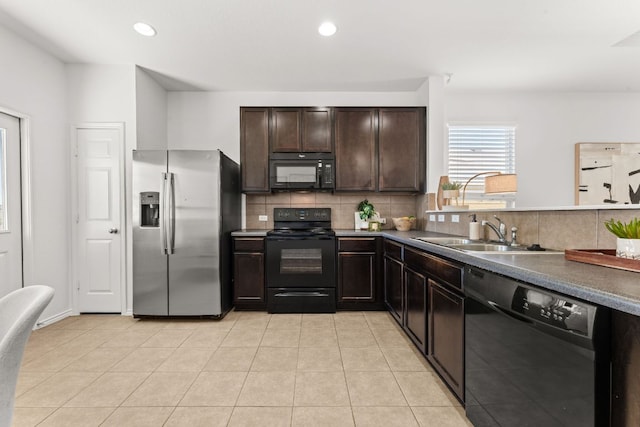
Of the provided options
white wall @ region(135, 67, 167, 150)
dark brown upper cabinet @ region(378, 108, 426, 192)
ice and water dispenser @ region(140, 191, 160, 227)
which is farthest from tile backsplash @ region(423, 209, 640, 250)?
white wall @ region(135, 67, 167, 150)

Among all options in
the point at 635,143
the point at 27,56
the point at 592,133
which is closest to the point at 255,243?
the point at 27,56

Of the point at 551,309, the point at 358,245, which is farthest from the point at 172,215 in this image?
the point at 551,309

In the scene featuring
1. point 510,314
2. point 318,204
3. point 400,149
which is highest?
point 400,149

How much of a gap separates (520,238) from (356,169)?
2.06 metres

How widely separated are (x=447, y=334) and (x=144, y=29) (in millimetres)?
3406

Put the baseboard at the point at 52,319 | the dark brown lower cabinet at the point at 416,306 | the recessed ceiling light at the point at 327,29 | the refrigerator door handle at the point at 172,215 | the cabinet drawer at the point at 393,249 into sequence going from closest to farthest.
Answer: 1. the dark brown lower cabinet at the point at 416,306
2. the recessed ceiling light at the point at 327,29
3. the cabinet drawer at the point at 393,249
4. the baseboard at the point at 52,319
5. the refrigerator door handle at the point at 172,215

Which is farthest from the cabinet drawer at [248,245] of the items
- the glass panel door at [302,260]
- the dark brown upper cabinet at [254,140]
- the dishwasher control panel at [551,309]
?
the dishwasher control panel at [551,309]

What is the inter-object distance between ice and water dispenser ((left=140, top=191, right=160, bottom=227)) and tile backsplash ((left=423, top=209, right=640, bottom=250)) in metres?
3.16

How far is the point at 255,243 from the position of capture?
3.52 m

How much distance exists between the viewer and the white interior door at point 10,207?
8.99 ft

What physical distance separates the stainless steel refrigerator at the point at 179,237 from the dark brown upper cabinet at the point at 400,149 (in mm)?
1950

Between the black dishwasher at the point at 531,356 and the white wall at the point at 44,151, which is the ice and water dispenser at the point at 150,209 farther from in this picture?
the black dishwasher at the point at 531,356

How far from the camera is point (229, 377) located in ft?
6.98

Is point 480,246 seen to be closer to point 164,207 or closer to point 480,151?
point 480,151
